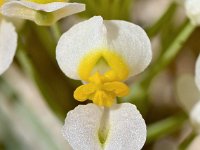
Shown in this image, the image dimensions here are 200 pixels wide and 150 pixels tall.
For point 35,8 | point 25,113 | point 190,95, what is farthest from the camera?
point 25,113

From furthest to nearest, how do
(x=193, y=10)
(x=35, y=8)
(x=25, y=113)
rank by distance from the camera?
(x=25, y=113), (x=193, y=10), (x=35, y=8)

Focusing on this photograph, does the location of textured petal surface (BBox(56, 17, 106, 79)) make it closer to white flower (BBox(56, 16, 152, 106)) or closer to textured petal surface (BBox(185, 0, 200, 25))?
white flower (BBox(56, 16, 152, 106))

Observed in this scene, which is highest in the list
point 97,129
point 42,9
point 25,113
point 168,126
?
point 42,9

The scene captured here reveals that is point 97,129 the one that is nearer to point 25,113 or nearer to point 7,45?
point 7,45

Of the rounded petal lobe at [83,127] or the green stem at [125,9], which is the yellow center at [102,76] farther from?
the green stem at [125,9]

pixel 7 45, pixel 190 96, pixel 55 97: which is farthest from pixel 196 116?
pixel 55 97

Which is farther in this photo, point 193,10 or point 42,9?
point 193,10

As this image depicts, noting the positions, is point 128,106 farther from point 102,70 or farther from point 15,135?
point 15,135

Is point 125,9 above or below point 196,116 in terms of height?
above

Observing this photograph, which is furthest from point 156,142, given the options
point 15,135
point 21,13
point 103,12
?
point 21,13
